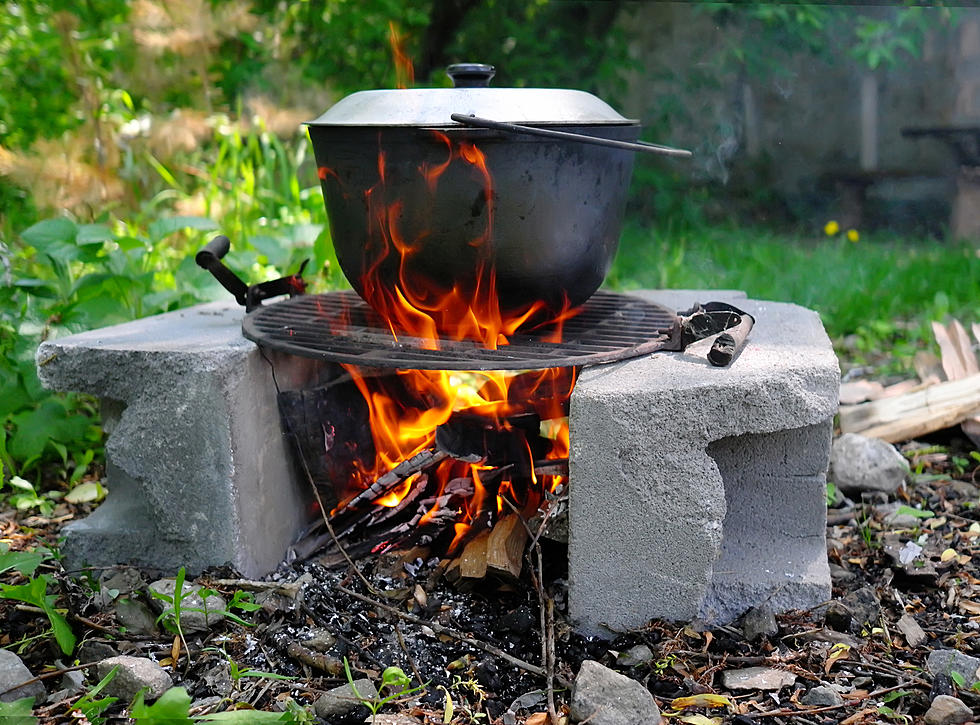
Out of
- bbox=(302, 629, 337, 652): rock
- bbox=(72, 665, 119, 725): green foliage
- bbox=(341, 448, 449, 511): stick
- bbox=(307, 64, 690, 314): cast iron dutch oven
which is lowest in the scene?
bbox=(302, 629, 337, 652): rock

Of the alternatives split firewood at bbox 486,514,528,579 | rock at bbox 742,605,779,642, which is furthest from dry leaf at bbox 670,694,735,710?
split firewood at bbox 486,514,528,579

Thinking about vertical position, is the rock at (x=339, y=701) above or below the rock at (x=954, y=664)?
above

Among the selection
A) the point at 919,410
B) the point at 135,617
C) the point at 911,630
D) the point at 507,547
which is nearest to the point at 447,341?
the point at 507,547

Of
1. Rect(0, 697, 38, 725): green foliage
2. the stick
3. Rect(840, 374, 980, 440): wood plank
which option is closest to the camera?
Rect(0, 697, 38, 725): green foliage

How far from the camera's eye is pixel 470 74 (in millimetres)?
1993

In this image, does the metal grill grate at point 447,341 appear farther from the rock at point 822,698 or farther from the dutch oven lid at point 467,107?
the rock at point 822,698

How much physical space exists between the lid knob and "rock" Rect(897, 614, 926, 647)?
4.75 feet

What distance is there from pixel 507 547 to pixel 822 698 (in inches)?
27.7

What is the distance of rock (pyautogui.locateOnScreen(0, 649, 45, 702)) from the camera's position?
1.74 m

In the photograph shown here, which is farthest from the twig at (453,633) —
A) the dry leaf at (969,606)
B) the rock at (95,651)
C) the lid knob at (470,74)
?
the lid knob at (470,74)

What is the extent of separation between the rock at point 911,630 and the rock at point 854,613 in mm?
50

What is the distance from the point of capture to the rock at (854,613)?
6.51 feet

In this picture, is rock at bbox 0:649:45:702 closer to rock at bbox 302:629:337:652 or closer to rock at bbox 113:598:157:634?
rock at bbox 113:598:157:634

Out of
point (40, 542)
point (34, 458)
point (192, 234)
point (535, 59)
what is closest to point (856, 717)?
point (40, 542)
